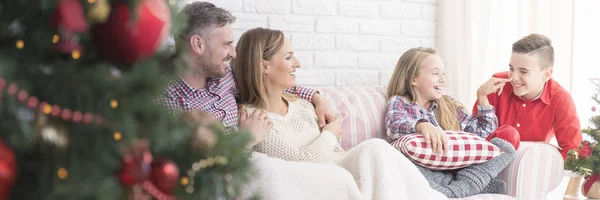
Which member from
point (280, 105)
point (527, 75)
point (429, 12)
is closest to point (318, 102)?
point (280, 105)

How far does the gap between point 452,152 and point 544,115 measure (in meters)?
0.63

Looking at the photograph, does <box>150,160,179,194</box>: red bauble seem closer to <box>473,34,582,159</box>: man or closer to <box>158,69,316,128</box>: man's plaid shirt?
<box>158,69,316,128</box>: man's plaid shirt

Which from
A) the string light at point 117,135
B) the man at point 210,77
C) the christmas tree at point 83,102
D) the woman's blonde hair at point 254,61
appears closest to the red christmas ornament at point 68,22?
the christmas tree at point 83,102

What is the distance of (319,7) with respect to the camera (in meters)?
3.14

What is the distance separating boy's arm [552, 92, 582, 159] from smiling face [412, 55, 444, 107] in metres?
0.50

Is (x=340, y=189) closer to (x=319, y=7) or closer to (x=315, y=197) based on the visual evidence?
(x=315, y=197)

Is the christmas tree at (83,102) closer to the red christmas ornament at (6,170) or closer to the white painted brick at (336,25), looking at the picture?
the red christmas ornament at (6,170)

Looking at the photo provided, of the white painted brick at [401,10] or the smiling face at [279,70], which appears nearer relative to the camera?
the smiling face at [279,70]

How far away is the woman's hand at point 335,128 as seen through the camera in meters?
2.64

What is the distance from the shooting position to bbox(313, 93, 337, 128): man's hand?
2682mm

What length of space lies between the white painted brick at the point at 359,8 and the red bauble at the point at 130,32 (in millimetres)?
2451

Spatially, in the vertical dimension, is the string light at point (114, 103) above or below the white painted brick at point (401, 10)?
above

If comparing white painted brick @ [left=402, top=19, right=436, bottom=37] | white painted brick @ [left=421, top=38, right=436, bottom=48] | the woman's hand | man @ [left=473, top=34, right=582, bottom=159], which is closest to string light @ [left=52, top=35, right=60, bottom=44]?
the woman's hand

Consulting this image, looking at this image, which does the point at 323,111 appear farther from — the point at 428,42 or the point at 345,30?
the point at 428,42
